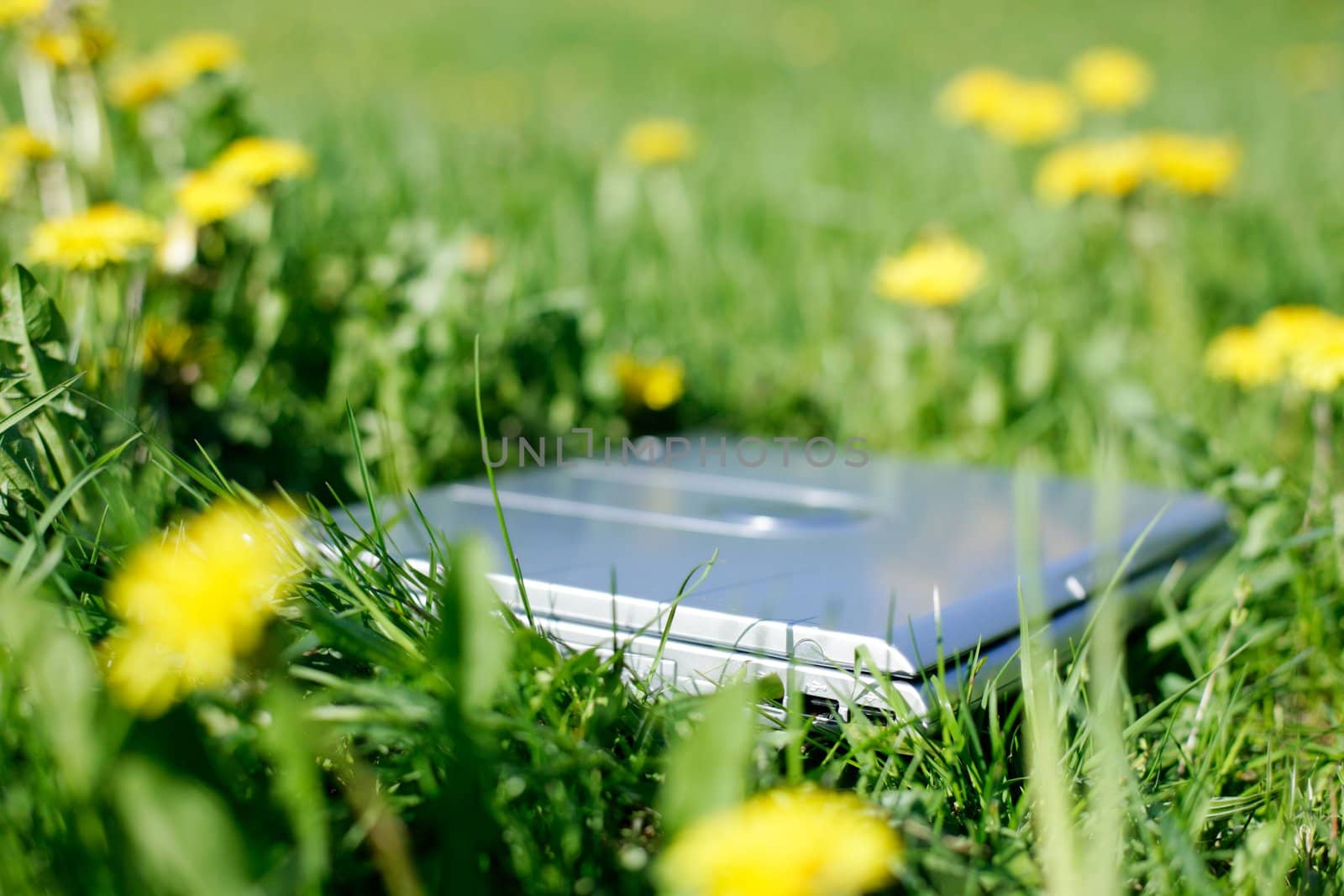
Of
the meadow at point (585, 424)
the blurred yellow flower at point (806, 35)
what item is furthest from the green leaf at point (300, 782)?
the blurred yellow flower at point (806, 35)

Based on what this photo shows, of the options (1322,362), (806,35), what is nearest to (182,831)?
(1322,362)

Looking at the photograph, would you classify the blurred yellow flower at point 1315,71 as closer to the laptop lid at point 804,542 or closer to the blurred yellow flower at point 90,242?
the laptop lid at point 804,542

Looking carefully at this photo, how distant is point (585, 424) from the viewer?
5.56 ft

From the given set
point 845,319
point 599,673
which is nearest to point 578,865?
point 599,673

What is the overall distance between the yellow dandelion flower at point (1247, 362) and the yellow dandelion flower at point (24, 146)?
63.8 inches

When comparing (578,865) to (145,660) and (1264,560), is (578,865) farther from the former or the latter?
(1264,560)

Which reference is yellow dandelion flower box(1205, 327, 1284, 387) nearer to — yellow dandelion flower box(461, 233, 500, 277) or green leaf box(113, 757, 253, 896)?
yellow dandelion flower box(461, 233, 500, 277)

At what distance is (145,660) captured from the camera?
1.95ft

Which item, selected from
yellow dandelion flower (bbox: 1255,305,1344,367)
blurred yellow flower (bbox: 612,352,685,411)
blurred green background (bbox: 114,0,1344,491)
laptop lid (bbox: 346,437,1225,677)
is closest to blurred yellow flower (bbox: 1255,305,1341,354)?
yellow dandelion flower (bbox: 1255,305,1344,367)

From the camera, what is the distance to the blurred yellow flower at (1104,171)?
1966 millimetres

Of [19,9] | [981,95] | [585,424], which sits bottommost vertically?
[585,424]

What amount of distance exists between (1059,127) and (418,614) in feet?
6.62

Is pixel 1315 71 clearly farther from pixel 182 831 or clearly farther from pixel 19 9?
pixel 182 831

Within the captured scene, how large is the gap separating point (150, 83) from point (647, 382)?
0.89m
